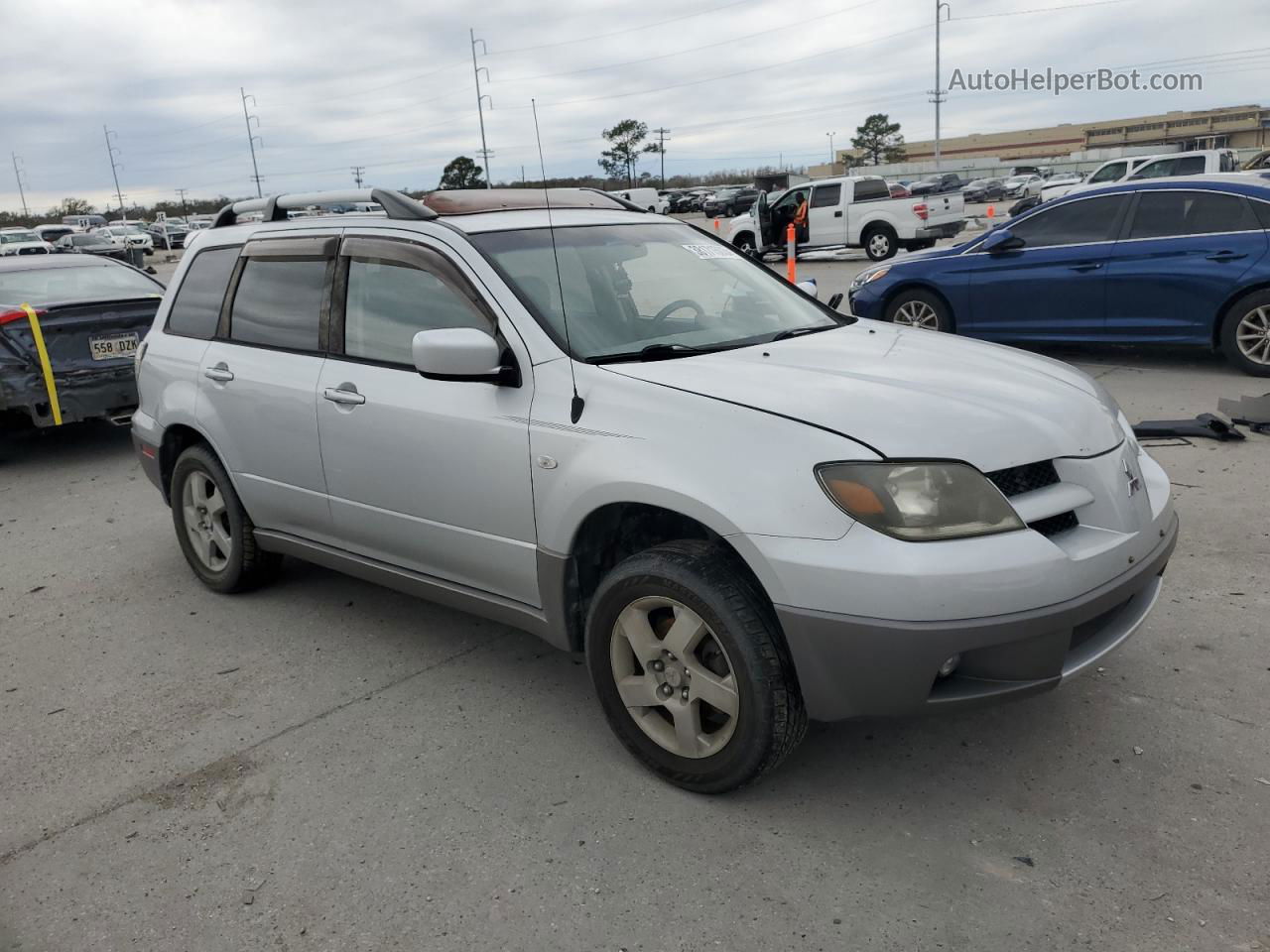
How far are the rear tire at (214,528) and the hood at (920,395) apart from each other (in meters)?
2.34

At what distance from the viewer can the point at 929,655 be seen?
255cm

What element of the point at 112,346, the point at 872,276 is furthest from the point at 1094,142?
the point at 112,346

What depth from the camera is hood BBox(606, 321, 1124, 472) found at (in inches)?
107

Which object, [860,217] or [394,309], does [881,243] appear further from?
[394,309]

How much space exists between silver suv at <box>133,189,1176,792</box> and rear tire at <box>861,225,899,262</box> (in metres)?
18.1

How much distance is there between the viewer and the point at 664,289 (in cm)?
388

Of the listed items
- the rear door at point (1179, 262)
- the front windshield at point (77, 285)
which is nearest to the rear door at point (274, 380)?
the front windshield at point (77, 285)

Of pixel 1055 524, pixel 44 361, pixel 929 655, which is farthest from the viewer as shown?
pixel 44 361

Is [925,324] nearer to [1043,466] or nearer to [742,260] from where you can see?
[742,260]

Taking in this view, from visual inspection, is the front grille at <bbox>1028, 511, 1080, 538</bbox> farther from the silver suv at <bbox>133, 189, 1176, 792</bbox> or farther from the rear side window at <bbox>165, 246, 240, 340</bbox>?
the rear side window at <bbox>165, 246, 240, 340</bbox>

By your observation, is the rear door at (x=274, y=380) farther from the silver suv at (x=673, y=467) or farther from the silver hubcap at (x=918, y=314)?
the silver hubcap at (x=918, y=314)

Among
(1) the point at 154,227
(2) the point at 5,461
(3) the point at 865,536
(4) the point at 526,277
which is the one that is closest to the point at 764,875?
(3) the point at 865,536

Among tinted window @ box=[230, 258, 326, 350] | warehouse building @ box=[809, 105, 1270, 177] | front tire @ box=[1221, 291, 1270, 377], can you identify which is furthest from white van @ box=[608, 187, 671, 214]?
warehouse building @ box=[809, 105, 1270, 177]

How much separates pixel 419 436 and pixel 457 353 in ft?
1.70
